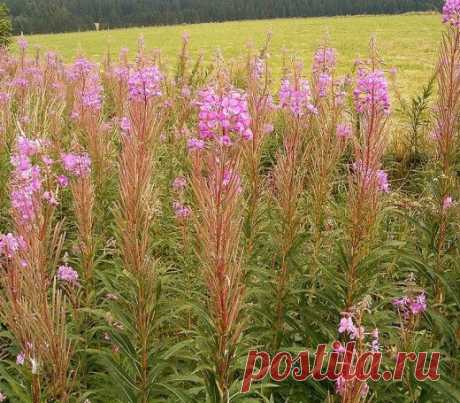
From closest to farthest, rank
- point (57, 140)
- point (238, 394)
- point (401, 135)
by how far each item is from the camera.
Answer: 1. point (238, 394)
2. point (57, 140)
3. point (401, 135)

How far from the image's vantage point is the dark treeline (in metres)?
57.1

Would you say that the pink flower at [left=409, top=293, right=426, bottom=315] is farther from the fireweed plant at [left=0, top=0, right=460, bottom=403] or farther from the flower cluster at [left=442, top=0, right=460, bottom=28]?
the flower cluster at [left=442, top=0, right=460, bottom=28]

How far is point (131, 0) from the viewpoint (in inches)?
2968

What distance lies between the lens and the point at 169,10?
6975cm

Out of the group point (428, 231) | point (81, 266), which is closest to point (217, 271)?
point (81, 266)

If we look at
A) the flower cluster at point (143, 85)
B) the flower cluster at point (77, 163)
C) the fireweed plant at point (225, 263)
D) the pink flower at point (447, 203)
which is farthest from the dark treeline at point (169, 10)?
the pink flower at point (447, 203)

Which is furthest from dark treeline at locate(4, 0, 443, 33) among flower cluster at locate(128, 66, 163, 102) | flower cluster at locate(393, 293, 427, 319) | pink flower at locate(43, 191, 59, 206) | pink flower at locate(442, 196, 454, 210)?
flower cluster at locate(393, 293, 427, 319)

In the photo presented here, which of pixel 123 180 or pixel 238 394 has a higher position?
pixel 123 180

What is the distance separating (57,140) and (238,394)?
10.6 feet

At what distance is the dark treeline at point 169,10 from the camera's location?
5712 cm

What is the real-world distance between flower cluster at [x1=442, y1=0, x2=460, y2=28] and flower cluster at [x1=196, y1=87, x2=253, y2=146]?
75.6 inches

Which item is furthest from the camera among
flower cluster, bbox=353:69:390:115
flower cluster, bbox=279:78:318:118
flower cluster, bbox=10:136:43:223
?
flower cluster, bbox=279:78:318:118

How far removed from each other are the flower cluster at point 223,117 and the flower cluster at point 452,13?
192cm

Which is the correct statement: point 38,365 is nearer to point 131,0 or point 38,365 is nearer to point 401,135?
point 401,135
